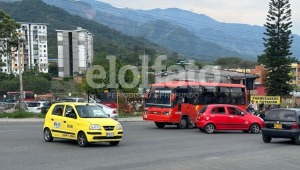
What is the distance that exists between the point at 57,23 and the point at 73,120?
10276cm

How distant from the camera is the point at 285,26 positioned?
221 feet

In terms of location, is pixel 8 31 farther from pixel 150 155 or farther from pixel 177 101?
pixel 150 155

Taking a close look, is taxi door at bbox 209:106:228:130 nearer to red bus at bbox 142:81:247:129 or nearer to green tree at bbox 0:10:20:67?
red bus at bbox 142:81:247:129

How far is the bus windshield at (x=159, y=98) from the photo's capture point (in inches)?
1077

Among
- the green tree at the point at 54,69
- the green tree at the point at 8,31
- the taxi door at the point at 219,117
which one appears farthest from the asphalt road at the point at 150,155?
the green tree at the point at 54,69

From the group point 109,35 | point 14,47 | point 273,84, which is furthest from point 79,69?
point 14,47

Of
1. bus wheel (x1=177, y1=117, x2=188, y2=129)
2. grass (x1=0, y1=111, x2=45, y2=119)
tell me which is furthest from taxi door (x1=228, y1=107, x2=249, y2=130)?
grass (x1=0, y1=111, x2=45, y2=119)

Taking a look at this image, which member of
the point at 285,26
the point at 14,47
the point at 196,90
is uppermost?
the point at 285,26

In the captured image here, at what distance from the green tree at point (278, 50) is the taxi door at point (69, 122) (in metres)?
54.2

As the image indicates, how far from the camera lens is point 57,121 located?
57.4 ft

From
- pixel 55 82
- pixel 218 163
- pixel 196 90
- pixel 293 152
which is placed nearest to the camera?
pixel 218 163

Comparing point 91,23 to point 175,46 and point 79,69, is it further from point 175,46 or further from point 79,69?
point 175,46

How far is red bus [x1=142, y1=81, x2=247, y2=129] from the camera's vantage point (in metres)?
27.1

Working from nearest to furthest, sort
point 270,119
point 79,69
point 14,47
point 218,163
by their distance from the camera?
point 218,163
point 270,119
point 14,47
point 79,69
